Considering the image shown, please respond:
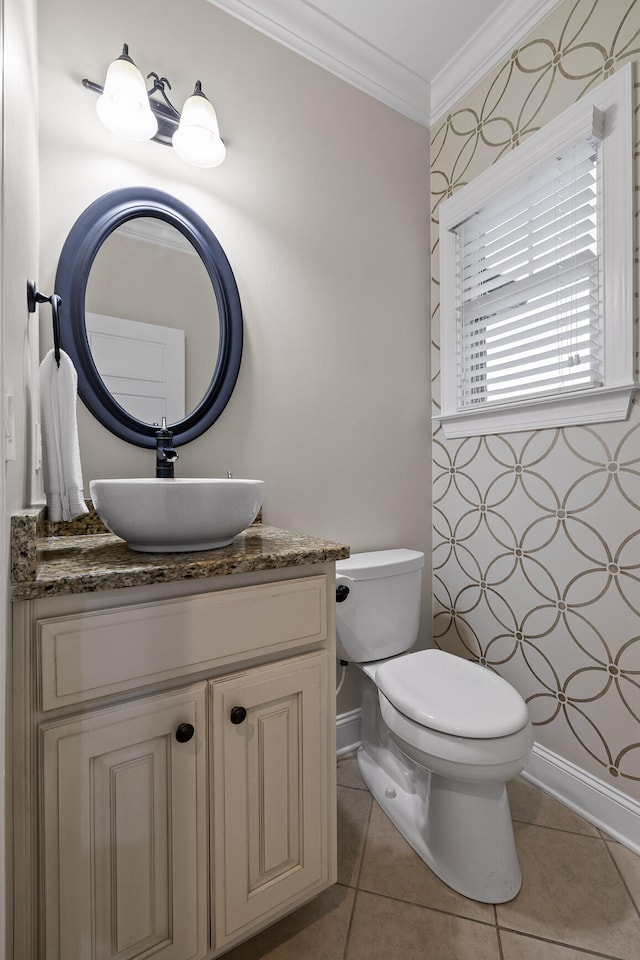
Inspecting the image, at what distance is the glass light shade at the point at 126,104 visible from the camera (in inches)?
46.9

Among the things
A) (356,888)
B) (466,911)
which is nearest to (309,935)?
(356,888)

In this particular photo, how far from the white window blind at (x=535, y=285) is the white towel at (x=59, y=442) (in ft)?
4.52

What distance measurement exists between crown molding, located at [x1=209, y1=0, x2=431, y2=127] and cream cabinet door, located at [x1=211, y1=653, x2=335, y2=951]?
6.62 feet

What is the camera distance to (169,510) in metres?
0.92

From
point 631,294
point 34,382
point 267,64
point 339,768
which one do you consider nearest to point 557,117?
point 631,294

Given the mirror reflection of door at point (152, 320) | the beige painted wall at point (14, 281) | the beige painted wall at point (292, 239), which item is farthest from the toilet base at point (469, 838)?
the mirror reflection of door at point (152, 320)

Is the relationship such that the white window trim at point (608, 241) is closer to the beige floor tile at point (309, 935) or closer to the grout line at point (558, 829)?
the grout line at point (558, 829)

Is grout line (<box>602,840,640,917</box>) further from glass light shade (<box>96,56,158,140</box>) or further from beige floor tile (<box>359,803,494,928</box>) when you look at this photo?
glass light shade (<box>96,56,158,140</box>)

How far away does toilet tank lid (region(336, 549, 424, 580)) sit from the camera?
1.52m

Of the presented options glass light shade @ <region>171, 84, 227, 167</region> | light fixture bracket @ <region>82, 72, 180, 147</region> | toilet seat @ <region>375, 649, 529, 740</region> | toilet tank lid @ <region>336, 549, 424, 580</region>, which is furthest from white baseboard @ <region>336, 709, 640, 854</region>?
light fixture bracket @ <region>82, 72, 180, 147</region>

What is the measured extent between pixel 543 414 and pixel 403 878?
1424 mm

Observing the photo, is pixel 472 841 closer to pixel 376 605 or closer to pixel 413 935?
pixel 413 935

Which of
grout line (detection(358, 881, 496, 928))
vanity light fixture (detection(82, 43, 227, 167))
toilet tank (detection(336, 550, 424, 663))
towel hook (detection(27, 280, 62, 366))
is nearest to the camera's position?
towel hook (detection(27, 280, 62, 366))

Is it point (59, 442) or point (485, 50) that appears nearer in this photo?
point (59, 442)
